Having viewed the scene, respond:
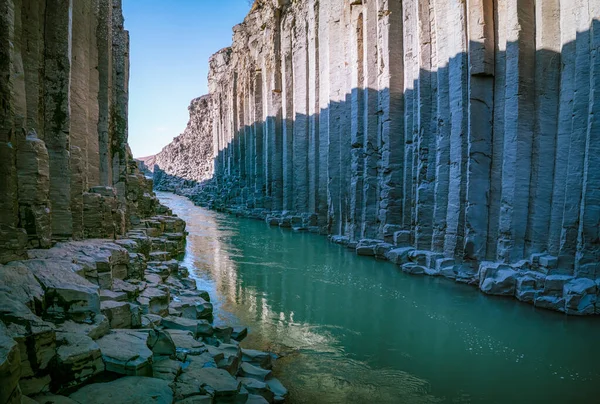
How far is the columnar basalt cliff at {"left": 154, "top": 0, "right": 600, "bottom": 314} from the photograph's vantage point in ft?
24.4

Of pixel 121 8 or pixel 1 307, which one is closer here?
pixel 1 307

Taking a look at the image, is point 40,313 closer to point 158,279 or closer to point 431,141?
point 158,279

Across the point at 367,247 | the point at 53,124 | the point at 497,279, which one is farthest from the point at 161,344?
the point at 367,247

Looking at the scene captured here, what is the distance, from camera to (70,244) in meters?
6.00

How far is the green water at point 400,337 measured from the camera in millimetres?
4707

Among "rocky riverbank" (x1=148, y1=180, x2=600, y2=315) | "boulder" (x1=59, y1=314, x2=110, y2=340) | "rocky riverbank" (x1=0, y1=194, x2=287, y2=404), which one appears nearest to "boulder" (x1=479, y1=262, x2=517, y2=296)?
"rocky riverbank" (x1=148, y1=180, x2=600, y2=315)

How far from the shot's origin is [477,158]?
30.0 feet

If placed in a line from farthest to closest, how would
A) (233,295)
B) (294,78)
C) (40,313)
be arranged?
(294,78) < (233,295) < (40,313)

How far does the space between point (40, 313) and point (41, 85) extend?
4.15 meters

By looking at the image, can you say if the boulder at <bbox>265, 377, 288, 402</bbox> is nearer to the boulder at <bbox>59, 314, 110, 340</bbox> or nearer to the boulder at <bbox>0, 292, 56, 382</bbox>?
the boulder at <bbox>59, 314, 110, 340</bbox>

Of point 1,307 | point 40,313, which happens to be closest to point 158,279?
point 40,313

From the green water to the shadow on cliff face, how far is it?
1.39 metres

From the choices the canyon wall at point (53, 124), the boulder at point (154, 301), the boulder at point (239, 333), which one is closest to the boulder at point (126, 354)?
the boulder at point (154, 301)

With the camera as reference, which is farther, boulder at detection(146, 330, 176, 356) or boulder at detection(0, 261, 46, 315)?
boulder at detection(146, 330, 176, 356)
